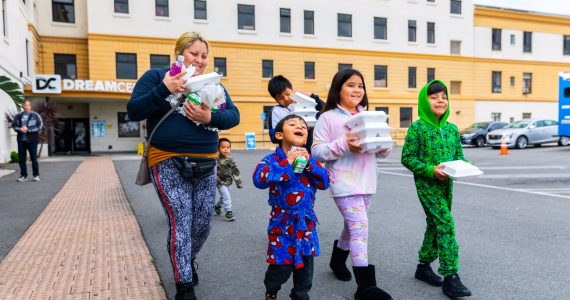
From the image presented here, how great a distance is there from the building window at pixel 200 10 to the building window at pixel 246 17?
2499 mm

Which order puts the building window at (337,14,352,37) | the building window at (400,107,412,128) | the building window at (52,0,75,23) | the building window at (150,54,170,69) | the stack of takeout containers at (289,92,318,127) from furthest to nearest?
the building window at (400,107,412,128)
the building window at (337,14,352,37)
the building window at (150,54,170,69)
the building window at (52,0,75,23)
the stack of takeout containers at (289,92,318,127)

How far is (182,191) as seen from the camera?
3.14 metres

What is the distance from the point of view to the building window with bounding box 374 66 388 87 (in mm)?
37281

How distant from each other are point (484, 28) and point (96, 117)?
3344cm

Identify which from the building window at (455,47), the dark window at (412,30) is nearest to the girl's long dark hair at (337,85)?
the dark window at (412,30)

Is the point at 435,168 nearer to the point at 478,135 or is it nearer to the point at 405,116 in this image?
the point at 478,135

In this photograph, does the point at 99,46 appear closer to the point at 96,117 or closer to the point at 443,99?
the point at 96,117

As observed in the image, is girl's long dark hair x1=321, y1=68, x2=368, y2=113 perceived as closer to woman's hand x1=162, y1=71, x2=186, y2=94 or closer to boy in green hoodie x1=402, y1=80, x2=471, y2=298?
boy in green hoodie x1=402, y1=80, x2=471, y2=298

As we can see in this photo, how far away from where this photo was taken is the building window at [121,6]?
29864mm

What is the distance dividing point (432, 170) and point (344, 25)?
34294 millimetres

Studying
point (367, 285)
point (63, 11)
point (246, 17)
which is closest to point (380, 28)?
point (246, 17)

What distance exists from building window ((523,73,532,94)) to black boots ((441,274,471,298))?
147ft

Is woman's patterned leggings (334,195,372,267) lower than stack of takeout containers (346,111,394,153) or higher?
lower

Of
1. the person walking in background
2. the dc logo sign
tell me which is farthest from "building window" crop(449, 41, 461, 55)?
the person walking in background
